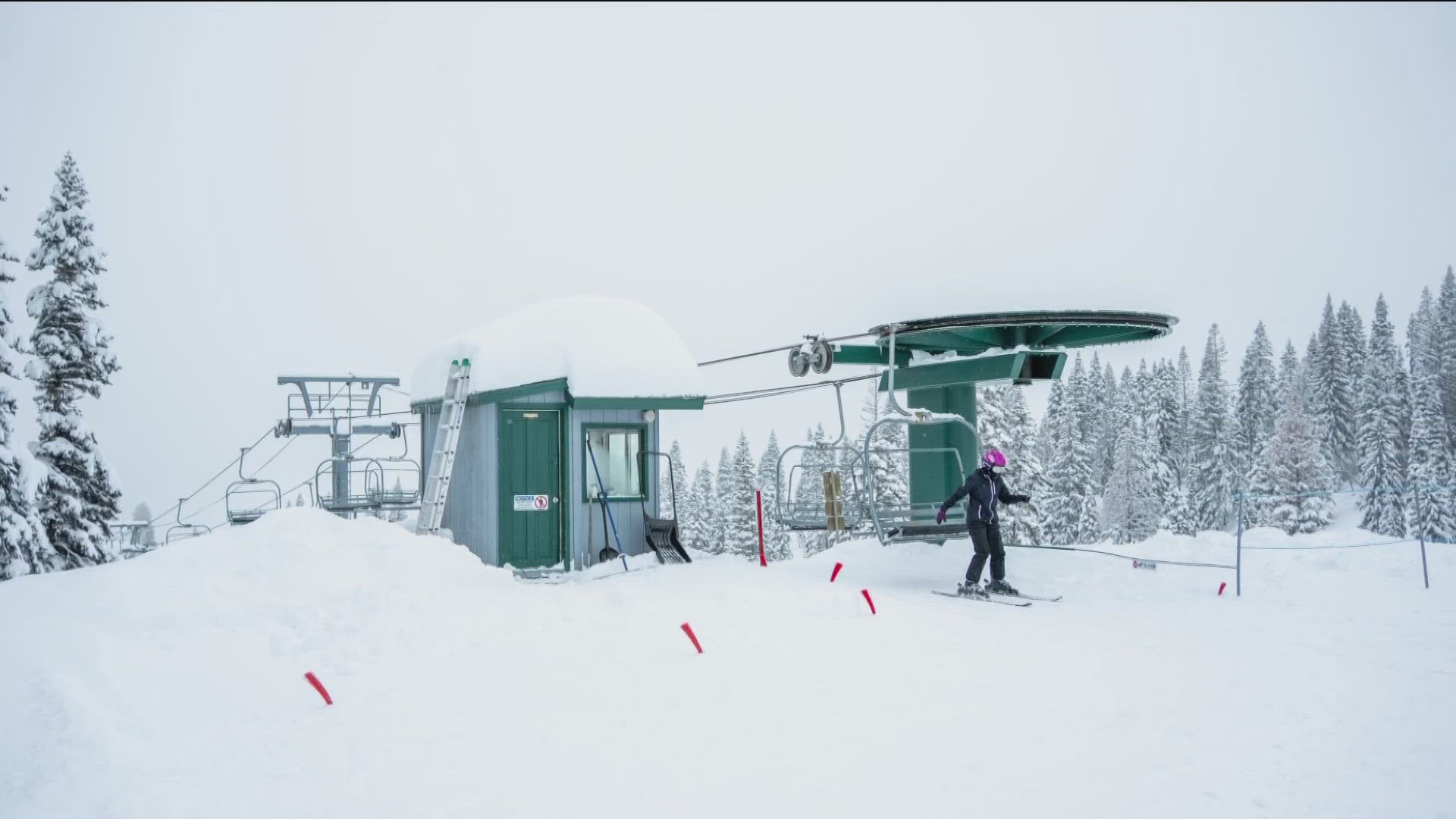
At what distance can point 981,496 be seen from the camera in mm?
11586

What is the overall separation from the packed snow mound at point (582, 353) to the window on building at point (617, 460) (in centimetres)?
90

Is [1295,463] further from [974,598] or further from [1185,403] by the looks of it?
[974,598]

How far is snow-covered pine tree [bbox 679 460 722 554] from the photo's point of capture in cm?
5331

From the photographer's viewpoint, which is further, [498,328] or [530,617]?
[498,328]

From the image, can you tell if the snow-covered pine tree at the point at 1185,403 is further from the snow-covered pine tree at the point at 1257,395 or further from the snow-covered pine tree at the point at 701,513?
the snow-covered pine tree at the point at 701,513

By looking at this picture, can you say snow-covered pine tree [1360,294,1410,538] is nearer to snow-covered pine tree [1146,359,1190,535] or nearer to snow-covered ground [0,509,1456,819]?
snow-covered pine tree [1146,359,1190,535]

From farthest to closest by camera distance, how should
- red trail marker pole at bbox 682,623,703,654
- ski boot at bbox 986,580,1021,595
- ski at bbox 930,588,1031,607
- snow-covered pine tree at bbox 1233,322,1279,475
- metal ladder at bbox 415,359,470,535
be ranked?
snow-covered pine tree at bbox 1233,322,1279,475, metal ladder at bbox 415,359,470,535, ski boot at bbox 986,580,1021,595, ski at bbox 930,588,1031,607, red trail marker pole at bbox 682,623,703,654

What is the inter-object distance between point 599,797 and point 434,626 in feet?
12.6

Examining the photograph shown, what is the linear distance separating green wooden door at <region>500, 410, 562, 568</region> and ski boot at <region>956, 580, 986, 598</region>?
22.3 feet

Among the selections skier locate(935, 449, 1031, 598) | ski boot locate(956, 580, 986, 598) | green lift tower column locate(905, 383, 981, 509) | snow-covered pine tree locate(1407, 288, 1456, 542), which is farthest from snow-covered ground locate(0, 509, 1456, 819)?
snow-covered pine tree locate(1407, 288, 1456, 542)

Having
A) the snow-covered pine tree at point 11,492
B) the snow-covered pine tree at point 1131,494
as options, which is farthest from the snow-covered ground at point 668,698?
the snow-covered pine tree at point 1131,494

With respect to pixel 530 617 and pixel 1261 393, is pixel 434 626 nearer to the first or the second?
pixel 530 617

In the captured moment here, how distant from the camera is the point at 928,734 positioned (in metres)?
6.59

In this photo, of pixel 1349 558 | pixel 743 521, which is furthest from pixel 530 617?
pixel 743 521
